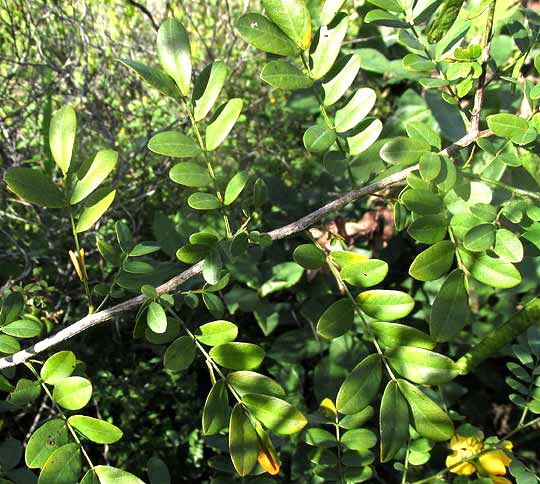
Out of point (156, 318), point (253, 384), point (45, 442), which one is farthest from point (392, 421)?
point (45, 442)

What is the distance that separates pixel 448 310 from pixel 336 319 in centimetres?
13

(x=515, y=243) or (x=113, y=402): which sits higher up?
(x=515, y=243)

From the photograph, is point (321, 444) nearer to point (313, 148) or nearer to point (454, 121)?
point (313, 148)

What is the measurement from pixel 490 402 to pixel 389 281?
419mm

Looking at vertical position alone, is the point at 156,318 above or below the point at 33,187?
below

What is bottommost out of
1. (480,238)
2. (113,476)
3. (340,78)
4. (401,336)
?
(113,476)

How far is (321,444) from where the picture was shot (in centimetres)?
87

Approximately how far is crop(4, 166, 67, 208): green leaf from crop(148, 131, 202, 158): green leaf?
0.13 m

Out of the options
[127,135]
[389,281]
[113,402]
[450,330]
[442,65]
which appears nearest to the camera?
[450,330]

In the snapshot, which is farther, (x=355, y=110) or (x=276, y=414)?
(x=355, y=110)

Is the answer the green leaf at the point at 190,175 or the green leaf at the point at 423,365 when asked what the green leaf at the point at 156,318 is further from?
the green leaf at the point at 423,365

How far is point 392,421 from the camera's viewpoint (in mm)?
635

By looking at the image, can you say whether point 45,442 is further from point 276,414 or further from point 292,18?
point 292,18

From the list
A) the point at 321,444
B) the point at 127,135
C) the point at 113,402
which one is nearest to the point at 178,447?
the point at 113,402
